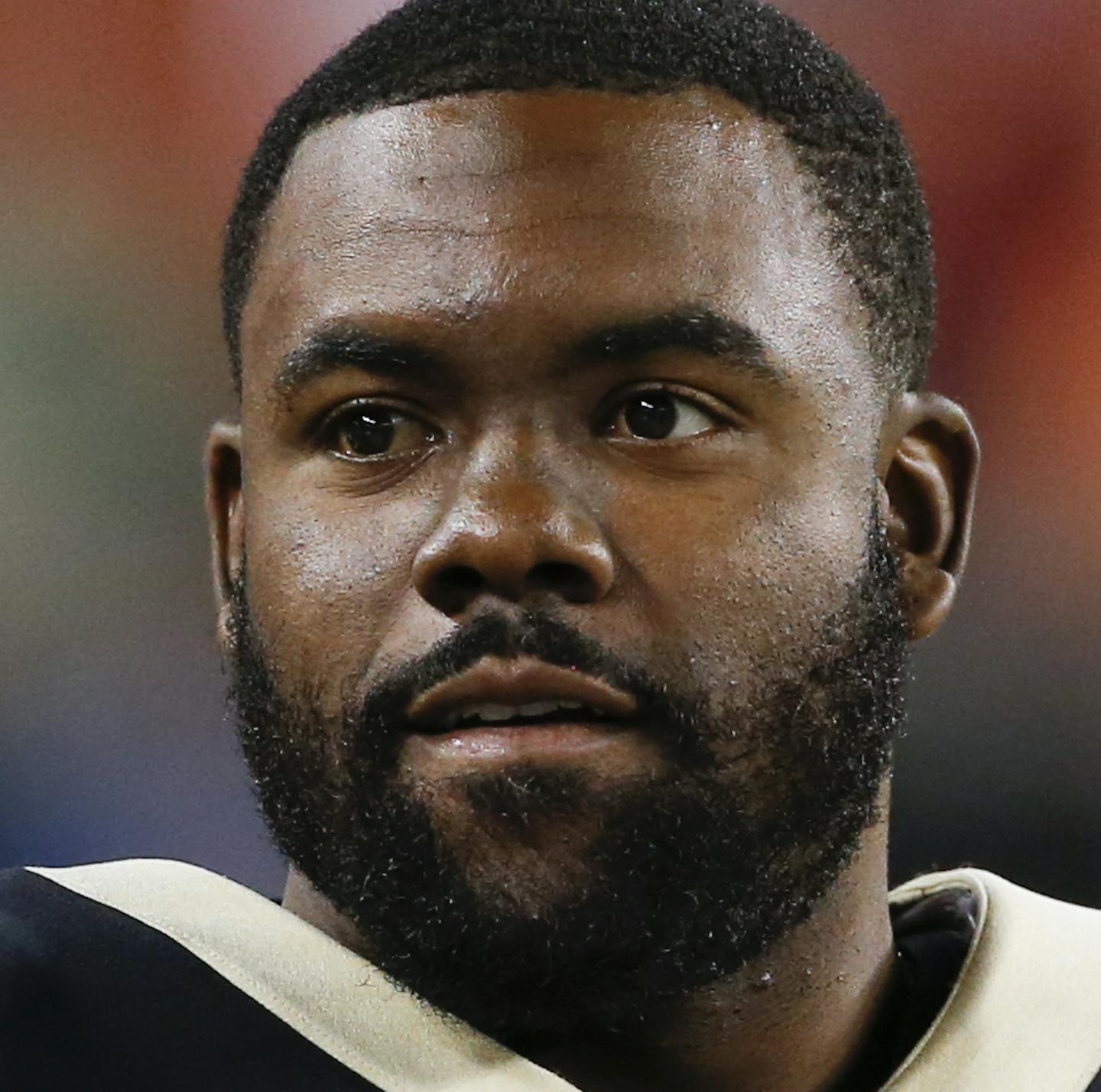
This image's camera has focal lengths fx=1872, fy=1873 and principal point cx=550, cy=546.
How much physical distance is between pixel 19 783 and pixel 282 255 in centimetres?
75

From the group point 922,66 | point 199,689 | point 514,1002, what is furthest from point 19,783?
point 922,66

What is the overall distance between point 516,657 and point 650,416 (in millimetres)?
210

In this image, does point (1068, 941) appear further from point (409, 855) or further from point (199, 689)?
point (199, 689)

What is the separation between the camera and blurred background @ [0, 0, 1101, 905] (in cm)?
192

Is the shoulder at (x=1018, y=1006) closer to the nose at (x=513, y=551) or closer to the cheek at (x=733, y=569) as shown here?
the cheek at (x=733, y=569)

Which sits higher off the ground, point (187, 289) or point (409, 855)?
point (187, 289)

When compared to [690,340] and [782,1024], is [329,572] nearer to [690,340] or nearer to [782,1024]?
[690,340]

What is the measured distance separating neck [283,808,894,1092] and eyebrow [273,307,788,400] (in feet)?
1.27

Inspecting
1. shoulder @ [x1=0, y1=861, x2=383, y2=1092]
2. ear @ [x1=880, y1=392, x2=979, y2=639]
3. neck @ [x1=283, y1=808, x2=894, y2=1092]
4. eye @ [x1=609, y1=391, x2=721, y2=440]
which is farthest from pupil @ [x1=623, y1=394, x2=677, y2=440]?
shoulder @ [x1=0, y1=861, x2=383, y2=1092]

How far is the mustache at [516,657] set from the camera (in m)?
1.21

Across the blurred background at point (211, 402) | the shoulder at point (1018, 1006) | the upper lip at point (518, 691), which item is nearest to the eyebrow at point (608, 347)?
the upper lip at point (518, 691)

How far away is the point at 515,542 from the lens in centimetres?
120

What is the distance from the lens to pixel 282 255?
4.57 ft

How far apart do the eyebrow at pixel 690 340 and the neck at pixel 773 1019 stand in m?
0.38
